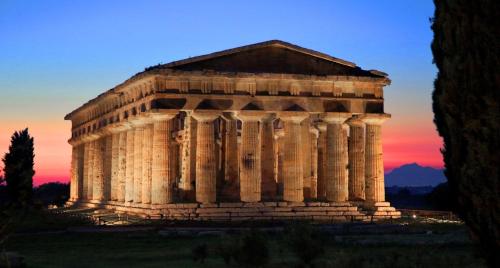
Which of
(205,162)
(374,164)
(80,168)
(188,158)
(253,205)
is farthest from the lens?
(80,168)

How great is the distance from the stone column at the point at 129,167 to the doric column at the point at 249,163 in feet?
24.7

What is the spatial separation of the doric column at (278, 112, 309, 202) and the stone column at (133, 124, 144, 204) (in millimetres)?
7988

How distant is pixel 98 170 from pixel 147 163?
14.1 metres

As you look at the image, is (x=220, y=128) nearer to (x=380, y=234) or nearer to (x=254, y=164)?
(x=254, y=164)

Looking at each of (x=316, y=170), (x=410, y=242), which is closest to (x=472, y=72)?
(x=410, y=242)

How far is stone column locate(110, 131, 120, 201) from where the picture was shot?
4925cm

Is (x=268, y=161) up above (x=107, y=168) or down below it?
above

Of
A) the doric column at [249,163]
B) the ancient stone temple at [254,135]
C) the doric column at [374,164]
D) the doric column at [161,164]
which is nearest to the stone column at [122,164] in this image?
the ancient stone temple at [254,135]

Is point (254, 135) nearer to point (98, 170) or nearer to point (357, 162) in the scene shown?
point (357, 162)

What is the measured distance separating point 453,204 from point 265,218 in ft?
79.4

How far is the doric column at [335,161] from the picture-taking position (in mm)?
42594

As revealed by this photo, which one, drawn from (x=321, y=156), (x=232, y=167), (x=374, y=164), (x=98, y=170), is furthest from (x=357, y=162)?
(x=98, y=170)

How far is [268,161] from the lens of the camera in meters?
44.2

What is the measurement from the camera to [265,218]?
129 ft
